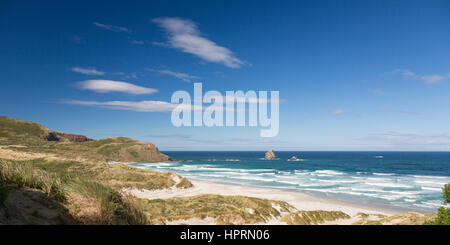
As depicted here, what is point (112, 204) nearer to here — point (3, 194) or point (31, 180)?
point (31, 180)

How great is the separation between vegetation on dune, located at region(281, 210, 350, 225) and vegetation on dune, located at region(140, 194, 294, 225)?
1774 millimetres

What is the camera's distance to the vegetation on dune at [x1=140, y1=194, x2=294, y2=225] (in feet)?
62.3

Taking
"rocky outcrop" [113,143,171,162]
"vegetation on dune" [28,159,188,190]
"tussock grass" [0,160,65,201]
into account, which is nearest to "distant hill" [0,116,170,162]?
"rocky outcrop" [113,143,171,162]

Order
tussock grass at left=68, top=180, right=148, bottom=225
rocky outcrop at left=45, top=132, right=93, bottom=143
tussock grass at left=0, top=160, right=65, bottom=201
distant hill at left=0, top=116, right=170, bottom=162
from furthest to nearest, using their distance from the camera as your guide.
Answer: rocky outcrop at left=45, top=132, right=93, bottom=143 → distant hill at left=0, top=116, right=170, bottom=162 → tussock grass at left=68, top=180, right=148, bottom=225 → tussock grass at left=0, top=160, right=65, bottom=201

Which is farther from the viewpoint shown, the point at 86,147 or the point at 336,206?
the point at 86,147

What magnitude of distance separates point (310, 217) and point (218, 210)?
27.6 ft

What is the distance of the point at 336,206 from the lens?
2869 cm

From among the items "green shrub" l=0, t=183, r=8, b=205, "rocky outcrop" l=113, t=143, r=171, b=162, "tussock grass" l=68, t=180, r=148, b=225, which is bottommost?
"rocky outcrop" l=113, t=143, r=171, b=162

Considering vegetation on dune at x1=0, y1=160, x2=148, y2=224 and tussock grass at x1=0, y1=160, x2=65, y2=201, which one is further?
tussock grass at x1=0, y1=160, x2=65, y2=201

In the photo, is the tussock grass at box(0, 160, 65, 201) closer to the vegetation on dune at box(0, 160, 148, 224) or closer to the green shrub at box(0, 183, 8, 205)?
the vegetation on dune at box(0, 160, 148, 224)

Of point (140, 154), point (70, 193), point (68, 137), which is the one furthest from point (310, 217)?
point (68, 137)
